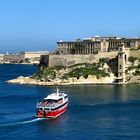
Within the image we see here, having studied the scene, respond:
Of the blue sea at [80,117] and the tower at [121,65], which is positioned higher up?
the tower at [121,65]

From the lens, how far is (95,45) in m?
104

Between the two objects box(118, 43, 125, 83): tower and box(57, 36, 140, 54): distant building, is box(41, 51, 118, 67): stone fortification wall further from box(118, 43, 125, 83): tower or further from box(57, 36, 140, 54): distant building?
box(57, 36, 140, 54): distant building

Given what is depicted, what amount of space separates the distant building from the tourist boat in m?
41.2

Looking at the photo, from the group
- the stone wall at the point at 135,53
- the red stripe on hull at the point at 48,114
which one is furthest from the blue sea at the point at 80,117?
the stone wall at the point at 135,53

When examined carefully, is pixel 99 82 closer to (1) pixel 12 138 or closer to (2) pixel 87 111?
(2) pixel 87 111

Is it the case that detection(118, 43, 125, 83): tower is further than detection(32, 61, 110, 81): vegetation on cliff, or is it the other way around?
detection(32, 61, 110, 81): vegetation on cliff

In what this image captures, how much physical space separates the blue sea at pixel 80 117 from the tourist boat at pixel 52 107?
660mm

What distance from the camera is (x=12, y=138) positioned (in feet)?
144

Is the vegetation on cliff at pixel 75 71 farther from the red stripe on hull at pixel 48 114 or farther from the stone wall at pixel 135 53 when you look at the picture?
the red stripe on hull at pixel 48 114

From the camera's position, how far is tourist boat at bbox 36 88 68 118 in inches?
2090

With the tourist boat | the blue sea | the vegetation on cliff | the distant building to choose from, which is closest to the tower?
the vegetation on cliff

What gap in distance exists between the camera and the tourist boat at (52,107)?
5308cm

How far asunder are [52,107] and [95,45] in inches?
2009

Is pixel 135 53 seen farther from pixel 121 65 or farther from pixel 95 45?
pixel 95 45
